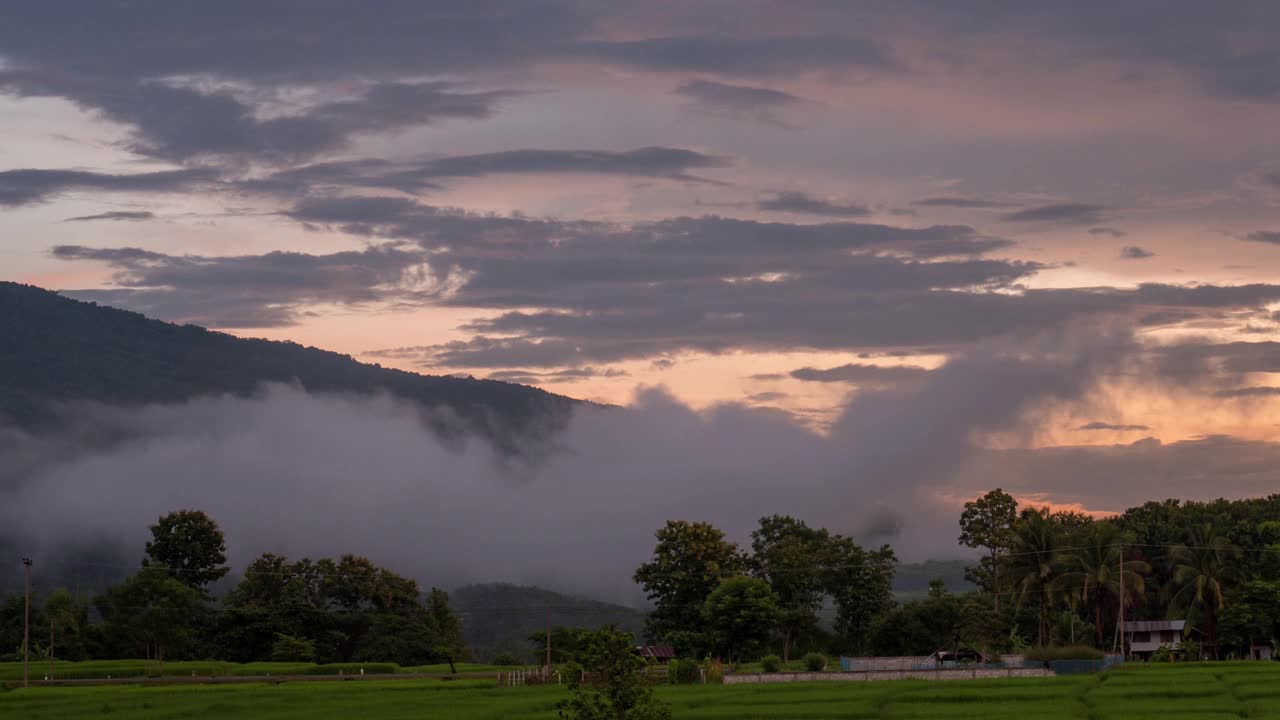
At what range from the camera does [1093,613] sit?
133 metres

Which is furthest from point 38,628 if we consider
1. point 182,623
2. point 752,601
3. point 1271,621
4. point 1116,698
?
point 1271,621

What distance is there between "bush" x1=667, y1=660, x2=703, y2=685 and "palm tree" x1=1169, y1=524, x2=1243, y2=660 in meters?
49.4

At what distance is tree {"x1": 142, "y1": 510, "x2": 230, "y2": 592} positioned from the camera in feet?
479

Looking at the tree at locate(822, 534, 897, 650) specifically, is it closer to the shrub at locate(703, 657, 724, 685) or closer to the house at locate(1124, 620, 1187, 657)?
the house at locate(1124, 620, 1187, 657)

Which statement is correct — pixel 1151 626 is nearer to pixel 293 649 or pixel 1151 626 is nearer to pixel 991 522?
pixel 991 522

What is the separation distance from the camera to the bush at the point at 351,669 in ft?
356

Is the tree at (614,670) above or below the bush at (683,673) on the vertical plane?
above

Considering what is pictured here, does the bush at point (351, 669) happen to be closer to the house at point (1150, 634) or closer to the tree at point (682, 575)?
the tree at point (682, 575)

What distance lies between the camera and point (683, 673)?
93000 millimetres

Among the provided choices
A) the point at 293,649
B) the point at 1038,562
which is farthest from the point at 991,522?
the point at 293,649

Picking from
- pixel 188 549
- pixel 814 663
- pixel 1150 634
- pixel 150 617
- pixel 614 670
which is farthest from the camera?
pixel 188 549

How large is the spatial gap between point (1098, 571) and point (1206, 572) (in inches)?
374

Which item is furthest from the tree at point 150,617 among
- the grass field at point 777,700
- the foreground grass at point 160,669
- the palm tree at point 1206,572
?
the palm tree at point 1206,572

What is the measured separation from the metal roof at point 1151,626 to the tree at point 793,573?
1147 inches
